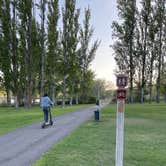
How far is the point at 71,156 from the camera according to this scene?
876 cm

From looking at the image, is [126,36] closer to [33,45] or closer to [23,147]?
[33,45]

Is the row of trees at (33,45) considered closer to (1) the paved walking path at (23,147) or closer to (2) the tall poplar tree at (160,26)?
(2) the tall poplar tree at (160,26)

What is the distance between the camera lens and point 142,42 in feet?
180

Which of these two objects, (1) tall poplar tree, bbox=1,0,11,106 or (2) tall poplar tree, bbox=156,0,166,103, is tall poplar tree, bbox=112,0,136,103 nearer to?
(2) tall poplar tree, bbox=156,0,166,103

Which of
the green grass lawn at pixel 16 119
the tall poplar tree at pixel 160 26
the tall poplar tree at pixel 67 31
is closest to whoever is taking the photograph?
the green grass lawn at pixel 16 119

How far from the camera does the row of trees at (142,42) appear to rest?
54.3 meters

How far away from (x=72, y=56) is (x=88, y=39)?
12.5m

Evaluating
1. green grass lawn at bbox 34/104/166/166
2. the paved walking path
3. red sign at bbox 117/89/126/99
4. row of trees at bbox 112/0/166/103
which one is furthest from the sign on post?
row of trees at bbox 112/0/166/103

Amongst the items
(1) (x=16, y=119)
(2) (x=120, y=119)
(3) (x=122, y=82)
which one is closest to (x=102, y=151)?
(2) (x=120, y=119)

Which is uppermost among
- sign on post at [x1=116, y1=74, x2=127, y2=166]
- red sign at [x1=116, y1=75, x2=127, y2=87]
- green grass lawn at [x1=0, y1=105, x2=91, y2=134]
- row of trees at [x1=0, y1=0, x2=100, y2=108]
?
row of trees at [x1=0, y1=0, x2=100, y2=108]

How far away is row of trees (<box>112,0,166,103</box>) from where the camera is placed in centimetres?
5431

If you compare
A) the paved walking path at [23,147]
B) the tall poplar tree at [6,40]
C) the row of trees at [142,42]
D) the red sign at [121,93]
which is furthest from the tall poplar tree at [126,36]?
the red sign at [121,93]

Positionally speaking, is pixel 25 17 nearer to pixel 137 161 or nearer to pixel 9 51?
pixel 9 51

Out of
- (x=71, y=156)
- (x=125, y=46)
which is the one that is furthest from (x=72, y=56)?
(x=71, y=156)
